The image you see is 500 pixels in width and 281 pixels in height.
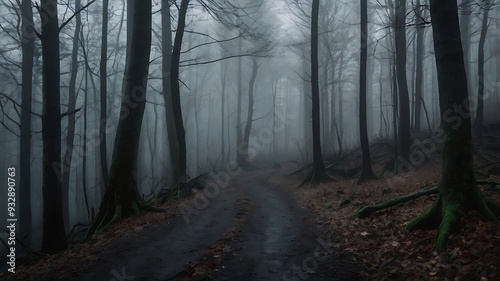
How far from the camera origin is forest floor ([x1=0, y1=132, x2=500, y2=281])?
15.3 feet

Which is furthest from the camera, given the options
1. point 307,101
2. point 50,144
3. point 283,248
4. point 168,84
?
point 307,101

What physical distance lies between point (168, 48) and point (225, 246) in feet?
43.6

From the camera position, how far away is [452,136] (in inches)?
231

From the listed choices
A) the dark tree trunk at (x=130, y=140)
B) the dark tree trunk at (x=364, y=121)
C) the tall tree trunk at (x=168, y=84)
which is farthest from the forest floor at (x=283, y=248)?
the tall tree trunk at (x=168, y=84)

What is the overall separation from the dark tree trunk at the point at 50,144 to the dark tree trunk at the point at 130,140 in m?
0.92

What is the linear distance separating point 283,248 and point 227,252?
3.52 feet

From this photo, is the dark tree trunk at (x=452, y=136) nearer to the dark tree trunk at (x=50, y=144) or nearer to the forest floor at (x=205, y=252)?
the forest floor at (x=205, y=252)

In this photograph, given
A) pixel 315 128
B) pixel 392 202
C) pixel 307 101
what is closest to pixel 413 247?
pixel 392 202

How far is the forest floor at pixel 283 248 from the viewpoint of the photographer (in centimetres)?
467

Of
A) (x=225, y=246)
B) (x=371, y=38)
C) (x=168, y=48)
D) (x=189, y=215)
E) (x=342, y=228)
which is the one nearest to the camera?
(x=225, y=246)

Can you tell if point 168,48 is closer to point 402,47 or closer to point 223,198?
point 223,198

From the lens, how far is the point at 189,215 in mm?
9211

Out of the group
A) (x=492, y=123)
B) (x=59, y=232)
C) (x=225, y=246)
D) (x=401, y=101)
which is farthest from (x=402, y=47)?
(x=59, y=232)

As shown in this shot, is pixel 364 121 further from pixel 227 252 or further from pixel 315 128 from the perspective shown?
pixel 227 252
